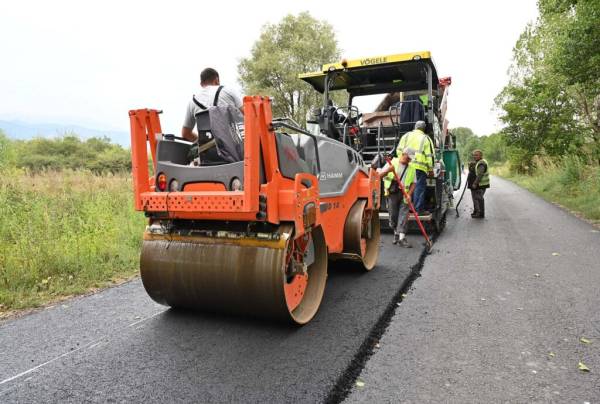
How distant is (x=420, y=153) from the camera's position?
6.21 m

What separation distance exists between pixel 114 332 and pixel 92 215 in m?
4.07

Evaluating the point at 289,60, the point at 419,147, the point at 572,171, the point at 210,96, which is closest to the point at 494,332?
the point at 210,96

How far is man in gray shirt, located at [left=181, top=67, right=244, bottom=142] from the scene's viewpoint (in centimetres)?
321

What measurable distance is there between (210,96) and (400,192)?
3.69 meters

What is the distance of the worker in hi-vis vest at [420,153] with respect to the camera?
616 centimetres

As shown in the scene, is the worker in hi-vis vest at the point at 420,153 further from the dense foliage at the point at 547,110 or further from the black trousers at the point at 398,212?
the dense foliage at the point at 547,110

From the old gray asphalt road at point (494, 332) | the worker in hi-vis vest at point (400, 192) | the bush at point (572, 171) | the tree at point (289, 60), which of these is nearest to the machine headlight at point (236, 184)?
the old gray asphalt road at point (494, 332)

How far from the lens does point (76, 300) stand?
3.85m

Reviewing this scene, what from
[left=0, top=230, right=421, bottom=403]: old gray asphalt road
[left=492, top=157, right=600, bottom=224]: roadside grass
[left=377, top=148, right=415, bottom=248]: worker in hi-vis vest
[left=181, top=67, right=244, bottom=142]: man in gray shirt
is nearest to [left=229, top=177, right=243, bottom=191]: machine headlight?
[left=181, top=67, right=244, bottom=142]: man in gray shirt

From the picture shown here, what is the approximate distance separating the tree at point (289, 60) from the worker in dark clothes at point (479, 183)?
15.5m

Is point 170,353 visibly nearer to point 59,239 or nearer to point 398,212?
point 59,239

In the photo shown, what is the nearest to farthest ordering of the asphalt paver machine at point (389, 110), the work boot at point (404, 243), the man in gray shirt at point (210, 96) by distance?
the man in gray shirt at point (210, 96)
the work boot at point (404, 243)
the asphalt paver machine at point (389, 110)

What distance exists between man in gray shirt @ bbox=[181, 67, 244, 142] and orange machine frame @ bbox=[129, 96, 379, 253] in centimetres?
29

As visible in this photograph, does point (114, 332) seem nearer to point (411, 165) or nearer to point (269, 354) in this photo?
point (269, 354)
